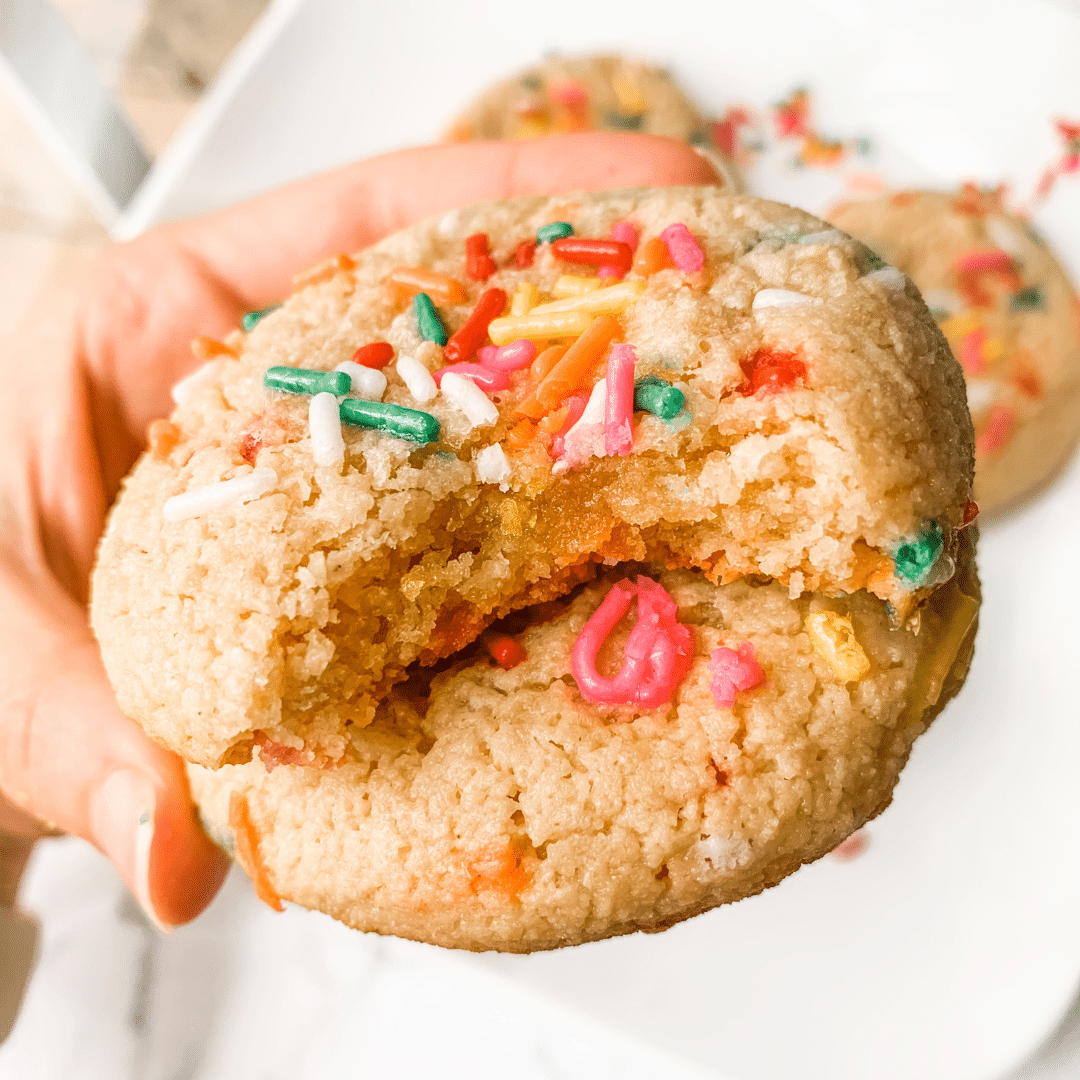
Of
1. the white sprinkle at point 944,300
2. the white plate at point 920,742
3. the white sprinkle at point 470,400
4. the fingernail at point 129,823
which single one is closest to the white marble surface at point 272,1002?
the white plate at point 920,742

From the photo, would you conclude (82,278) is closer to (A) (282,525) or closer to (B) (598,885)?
(A) (282,525)

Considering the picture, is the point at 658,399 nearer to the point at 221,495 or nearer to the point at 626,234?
the point at 626,234

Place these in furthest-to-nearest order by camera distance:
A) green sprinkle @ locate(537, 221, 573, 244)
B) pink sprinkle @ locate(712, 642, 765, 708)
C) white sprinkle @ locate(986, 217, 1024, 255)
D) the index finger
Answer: white sprinkle @ locate(986, 217, 1024, 255), the index finger, green sprinkle @ locate(537, 221, 573, 244), pink sprinkle @ locate(712, 642, 765, 708)

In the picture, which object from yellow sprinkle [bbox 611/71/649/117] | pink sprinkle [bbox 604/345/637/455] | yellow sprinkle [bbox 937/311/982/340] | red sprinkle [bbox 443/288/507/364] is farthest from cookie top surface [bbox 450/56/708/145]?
pink sprinkle [bbox 604/345/637/455]

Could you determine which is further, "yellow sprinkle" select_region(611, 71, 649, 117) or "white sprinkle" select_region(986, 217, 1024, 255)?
"yellow sprinkle" select_region(611, 71, 649, 117)

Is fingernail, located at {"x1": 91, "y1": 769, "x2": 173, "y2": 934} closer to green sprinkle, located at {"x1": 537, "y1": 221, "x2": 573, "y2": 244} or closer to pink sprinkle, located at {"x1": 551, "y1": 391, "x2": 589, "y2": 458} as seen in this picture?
pink sprinkle, located at {"x1": 551, "y1": 391, "x2": 589, "y2": 458}

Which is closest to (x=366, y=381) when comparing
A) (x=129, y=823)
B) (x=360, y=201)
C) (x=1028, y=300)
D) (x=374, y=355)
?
(x=374, y=355)
